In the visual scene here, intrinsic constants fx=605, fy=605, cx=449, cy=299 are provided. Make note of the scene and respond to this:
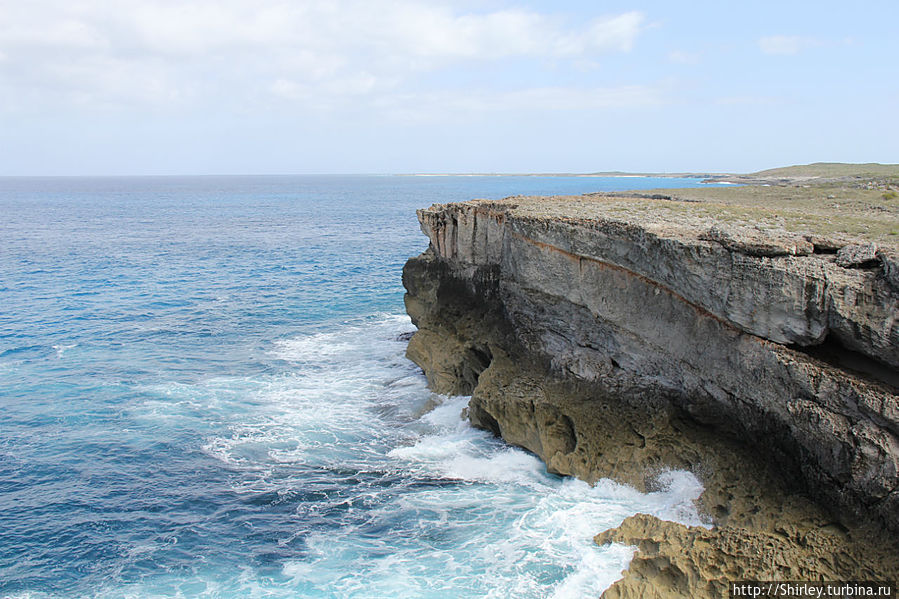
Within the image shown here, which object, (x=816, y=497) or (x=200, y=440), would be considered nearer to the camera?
(x=816, y=497)

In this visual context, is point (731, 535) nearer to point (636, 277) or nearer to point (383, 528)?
point (636, 277)

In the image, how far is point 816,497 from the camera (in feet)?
49.5

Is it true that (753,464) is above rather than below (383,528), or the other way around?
above

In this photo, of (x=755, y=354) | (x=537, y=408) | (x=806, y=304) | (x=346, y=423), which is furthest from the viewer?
(x=346, y=423)

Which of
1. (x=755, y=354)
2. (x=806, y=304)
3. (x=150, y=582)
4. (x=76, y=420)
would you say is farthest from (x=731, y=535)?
(x=76, y=420)

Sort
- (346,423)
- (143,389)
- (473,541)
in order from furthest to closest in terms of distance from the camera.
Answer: (143,389), (346,423), (473,541)

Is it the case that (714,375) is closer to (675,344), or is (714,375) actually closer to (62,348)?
(675,344)

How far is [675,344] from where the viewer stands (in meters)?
18.7

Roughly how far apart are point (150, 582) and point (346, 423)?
34.1ft

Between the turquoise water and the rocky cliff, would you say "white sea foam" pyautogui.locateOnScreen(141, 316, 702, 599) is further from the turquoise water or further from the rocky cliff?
the rocky cliff

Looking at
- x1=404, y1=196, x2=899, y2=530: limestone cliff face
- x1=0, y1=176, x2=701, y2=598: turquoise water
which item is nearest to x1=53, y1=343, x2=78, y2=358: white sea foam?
x1=0, y1=176, x2=701, y2=598: turquoise water

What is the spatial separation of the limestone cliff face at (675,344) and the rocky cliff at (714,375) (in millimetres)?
50

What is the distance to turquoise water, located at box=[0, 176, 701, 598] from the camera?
54.0ft

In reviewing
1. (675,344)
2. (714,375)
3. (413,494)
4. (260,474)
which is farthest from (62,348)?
(714,375)
